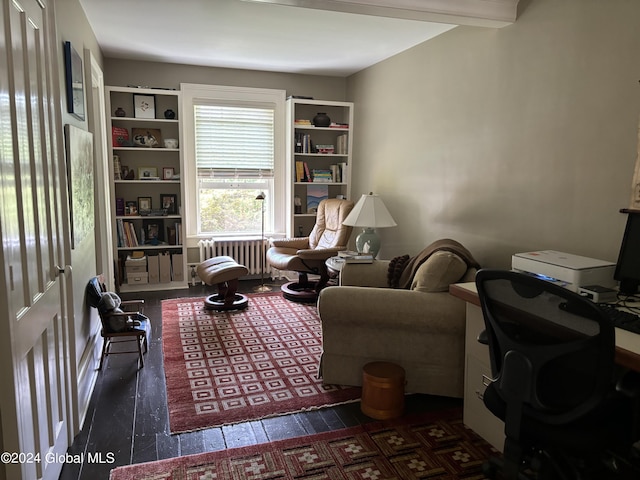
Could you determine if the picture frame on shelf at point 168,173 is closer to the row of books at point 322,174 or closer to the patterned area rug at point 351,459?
the row of books at point 322,174

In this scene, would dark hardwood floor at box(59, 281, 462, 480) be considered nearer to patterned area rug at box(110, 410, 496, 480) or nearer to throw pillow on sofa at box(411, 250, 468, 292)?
patterned area rug at box(110, 410, 496, 480)

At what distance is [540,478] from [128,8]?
3788 millimetres

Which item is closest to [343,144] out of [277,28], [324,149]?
[324,149]

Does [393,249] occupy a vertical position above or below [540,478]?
above

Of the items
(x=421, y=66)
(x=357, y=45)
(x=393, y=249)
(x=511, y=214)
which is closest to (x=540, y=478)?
(x=511, y=214)

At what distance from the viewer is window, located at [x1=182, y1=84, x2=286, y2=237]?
536cm

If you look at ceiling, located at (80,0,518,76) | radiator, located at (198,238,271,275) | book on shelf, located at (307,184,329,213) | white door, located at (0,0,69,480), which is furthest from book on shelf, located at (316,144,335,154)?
white door, located at (0,0,69,480)

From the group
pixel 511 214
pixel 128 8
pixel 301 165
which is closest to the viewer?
pixel 511 214

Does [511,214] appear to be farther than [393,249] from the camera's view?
No

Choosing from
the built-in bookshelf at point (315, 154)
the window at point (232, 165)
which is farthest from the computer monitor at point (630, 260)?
the window at point (232, 165)

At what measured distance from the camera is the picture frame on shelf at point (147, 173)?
5.18 m

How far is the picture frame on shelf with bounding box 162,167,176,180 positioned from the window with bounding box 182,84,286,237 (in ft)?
0.53

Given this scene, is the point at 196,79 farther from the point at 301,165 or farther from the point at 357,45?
the point at 357,45

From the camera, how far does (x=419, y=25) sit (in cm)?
362
